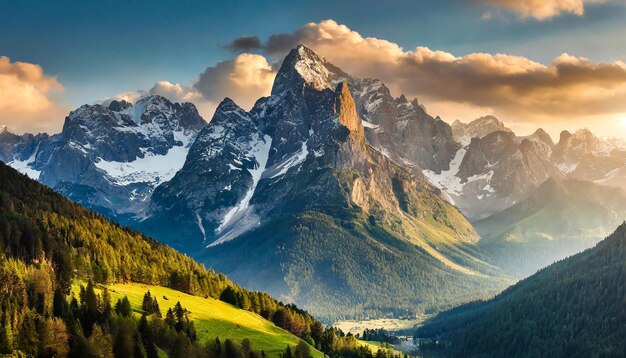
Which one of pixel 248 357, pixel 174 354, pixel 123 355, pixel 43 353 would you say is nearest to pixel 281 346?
pixel 248 357

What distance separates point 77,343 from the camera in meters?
130

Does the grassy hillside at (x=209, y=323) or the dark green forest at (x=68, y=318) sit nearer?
the dark green forest at (x=68, y=318)

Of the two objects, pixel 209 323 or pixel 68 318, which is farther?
pixel 209 323

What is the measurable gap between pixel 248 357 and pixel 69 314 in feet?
126

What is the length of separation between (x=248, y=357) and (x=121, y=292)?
37759 millimetres

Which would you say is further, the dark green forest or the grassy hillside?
the grassy hillside

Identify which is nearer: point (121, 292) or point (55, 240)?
point (121, 292)

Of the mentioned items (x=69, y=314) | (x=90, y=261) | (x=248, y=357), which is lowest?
(x=248, y=357)

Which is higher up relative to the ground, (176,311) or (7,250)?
(7,250)

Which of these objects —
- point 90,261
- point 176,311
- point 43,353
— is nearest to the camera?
point 43,353

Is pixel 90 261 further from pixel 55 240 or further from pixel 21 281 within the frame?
pixel 21 281

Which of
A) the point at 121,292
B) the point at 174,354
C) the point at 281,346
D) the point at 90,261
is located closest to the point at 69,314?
the point at 174,354

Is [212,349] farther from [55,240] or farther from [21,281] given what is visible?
[55,240]

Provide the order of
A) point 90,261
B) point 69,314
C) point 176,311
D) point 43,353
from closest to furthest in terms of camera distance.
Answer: point 43,353 → point 69,314 → point 176,311 → point 90,261
